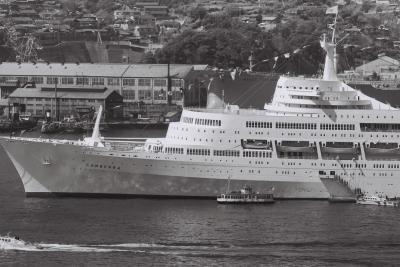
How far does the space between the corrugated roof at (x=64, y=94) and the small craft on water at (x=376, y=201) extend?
34679 mm

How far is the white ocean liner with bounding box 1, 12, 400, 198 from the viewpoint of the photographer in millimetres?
46500

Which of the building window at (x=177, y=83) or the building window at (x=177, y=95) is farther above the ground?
the building window at (x=177, y=83)

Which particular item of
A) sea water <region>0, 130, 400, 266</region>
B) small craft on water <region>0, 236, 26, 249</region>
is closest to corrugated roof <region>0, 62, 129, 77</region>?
sea water <region>0, 130, 400, 266</region>

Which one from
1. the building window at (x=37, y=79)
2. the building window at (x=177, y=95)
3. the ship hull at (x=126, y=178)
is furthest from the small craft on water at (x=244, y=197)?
the building window at (x=37, y=79)

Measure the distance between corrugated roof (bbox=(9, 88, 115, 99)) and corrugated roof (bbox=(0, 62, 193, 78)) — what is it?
8.12ft

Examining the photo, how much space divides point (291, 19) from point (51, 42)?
86.3 feet

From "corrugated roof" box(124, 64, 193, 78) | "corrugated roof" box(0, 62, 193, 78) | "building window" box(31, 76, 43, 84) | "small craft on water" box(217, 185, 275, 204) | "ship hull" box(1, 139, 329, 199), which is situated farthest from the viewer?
"building window" box(31, 76, 43, 84)

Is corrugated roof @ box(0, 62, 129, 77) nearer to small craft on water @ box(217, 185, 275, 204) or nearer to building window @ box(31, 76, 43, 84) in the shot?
building window @ box(31, 76, 43, 84)

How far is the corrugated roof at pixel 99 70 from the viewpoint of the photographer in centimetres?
8369

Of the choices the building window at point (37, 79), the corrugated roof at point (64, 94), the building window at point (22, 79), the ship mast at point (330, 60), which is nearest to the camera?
the ship mast at point (330, 60)

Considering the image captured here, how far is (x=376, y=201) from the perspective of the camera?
46188 millimetres

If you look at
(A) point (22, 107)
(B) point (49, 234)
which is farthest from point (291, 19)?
(B) point (49, 234)

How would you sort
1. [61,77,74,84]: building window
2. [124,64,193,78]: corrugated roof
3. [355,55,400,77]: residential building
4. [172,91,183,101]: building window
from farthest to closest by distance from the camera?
[355,55,400,77]: residential building
[61,77,74,84]: building window
[172,91,183,101]: building window
[124,64,193,78]: corrugated roof

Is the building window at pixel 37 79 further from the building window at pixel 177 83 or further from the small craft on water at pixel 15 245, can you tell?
the small craft on water at pixel 15 245
